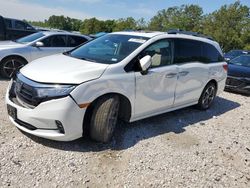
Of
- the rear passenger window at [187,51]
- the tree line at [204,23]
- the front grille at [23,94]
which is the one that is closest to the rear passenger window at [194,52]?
the rear passenger window at [187,51]

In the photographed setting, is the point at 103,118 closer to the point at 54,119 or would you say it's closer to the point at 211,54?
the point at 54,119

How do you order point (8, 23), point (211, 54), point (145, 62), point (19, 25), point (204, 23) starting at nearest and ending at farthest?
1. point (145, 62)
2. point (211, 54)
3. point (8, 23)
4. point (19, 25)
5. point (204, 23)

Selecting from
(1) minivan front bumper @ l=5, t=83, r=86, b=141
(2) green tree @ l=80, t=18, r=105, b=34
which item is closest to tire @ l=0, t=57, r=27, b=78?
(1) minivan front bumper @ l=5, t=83, r=86, b=141

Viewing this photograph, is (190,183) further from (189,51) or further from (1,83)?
(1,83)

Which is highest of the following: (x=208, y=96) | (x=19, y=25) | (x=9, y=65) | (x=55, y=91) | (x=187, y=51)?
(x=187, y=51)

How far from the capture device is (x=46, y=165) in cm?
346

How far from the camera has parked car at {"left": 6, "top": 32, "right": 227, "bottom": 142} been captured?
3.61 meters

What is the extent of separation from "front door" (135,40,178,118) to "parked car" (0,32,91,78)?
4.06m

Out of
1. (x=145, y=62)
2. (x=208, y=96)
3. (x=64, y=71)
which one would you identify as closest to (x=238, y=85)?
(x=208, y=96)

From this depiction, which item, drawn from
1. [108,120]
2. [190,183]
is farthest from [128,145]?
[190,183]

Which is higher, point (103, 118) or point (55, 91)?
point (55, 91)

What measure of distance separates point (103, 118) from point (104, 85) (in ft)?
1.55

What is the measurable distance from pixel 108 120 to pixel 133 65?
3.05 feet

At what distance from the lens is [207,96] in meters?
6.36
